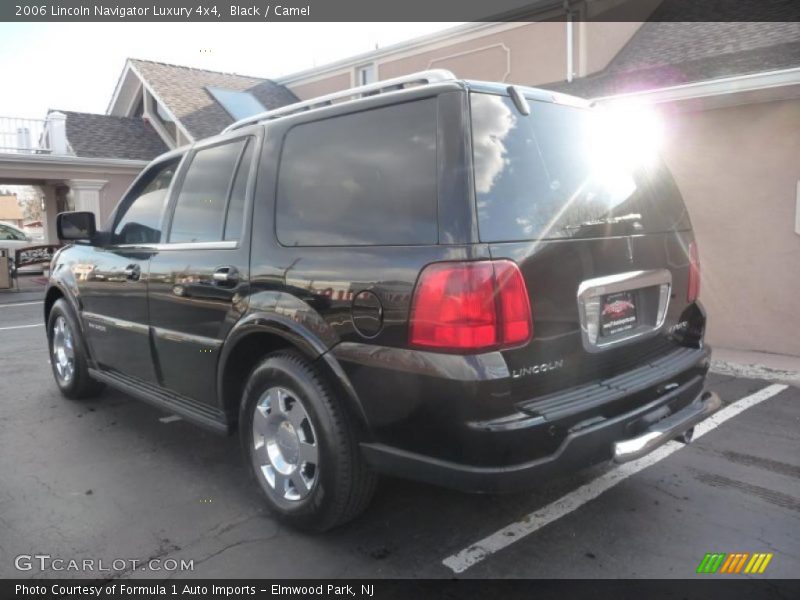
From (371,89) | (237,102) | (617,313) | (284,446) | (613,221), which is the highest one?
(237,102)

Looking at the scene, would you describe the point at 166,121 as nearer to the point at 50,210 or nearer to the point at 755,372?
the point at 50,210

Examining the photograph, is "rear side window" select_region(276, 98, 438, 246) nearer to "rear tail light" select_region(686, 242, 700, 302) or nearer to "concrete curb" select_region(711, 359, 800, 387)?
"rear tail light" select_region(686, 242, 700, 302)

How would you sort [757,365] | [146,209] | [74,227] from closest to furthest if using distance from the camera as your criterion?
[146,209] → [74,227] → [757,365]

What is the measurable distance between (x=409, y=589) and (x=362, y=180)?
1.73 metres

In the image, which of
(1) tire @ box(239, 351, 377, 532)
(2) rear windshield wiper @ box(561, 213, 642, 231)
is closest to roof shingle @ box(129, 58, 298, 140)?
(1) tire @ box(239, 351, 377, 532)

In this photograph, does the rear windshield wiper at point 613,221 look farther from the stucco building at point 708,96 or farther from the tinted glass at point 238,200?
the stucco building at point 708,96

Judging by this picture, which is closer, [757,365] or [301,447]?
[301,447]

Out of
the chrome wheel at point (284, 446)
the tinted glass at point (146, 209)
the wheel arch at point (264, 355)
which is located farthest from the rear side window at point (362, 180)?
the tinted glass at point (146, 209)

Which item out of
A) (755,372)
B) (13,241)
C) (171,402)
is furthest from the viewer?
(13,241)

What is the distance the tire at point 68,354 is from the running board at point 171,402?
0.44 metres

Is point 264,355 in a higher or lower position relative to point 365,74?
lower

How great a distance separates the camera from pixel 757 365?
6.18 metres

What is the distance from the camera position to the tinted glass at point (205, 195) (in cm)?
349

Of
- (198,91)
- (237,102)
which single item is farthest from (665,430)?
(198,91)
